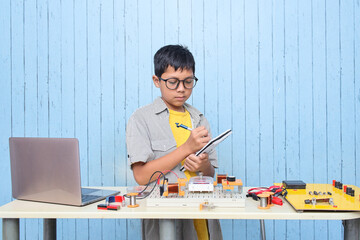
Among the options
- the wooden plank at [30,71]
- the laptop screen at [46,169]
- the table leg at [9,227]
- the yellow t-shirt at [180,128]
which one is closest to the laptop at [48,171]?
the laptop screen at [46,169]

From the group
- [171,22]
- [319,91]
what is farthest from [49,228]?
[319,91]

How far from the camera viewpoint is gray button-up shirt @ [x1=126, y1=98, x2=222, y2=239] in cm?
148

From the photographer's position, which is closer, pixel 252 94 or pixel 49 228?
pixel 49 228

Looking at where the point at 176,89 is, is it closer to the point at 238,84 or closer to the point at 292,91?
the point at 238,84

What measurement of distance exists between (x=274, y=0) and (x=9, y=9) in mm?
1928

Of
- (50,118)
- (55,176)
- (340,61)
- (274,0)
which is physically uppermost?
(274,0)

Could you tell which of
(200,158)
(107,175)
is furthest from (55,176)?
(107,175)

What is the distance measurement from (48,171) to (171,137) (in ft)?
2.11

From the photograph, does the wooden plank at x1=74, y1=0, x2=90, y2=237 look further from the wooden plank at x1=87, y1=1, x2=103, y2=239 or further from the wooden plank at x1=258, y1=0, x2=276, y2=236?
the wooden plank at x1=258, y1=0, x2=276, y2=236

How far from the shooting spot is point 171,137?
167 cm

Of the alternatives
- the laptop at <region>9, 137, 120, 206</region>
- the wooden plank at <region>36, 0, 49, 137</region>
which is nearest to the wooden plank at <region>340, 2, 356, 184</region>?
the laptop at <region>9, 137, 120, 206</region>

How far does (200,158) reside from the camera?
145 cm

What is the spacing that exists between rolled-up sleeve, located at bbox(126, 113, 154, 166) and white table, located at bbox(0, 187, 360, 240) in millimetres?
363

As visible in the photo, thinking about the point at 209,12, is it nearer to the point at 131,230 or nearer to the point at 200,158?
the point at 200,158
